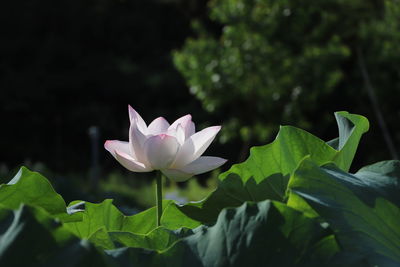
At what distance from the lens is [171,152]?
82 cm

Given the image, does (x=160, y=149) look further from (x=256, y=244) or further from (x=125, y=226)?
(x=256, y=244)

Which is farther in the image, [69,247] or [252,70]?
[252,70]

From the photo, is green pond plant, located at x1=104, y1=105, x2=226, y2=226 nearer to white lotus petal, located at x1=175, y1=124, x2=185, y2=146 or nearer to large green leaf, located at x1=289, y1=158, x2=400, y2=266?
white lotus petal, located at x1=175, y1=124, x2=185, y2=146

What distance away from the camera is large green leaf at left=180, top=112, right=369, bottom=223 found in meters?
0.79

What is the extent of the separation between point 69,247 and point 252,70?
7189mm

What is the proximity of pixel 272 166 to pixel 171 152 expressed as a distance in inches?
4.8

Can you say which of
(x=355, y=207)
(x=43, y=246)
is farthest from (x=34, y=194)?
(x=355, y=207)

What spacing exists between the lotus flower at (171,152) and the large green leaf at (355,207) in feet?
0.60

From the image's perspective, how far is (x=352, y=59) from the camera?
11023mm

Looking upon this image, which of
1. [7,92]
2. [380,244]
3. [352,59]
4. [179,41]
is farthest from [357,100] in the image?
[380,244]

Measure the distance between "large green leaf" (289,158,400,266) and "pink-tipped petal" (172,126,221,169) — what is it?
0.18 metres

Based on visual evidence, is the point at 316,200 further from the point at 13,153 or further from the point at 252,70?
the point at 13,153

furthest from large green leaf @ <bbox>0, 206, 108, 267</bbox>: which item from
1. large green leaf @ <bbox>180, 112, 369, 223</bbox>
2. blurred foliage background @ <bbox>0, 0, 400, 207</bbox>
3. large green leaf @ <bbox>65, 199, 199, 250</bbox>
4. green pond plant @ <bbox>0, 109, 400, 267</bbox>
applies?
blurred foliage background @ <bbox>0, 0, 400, 207</bbox>

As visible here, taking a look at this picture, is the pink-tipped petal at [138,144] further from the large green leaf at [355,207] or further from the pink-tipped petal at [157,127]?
the large green leaf at [355,207]
